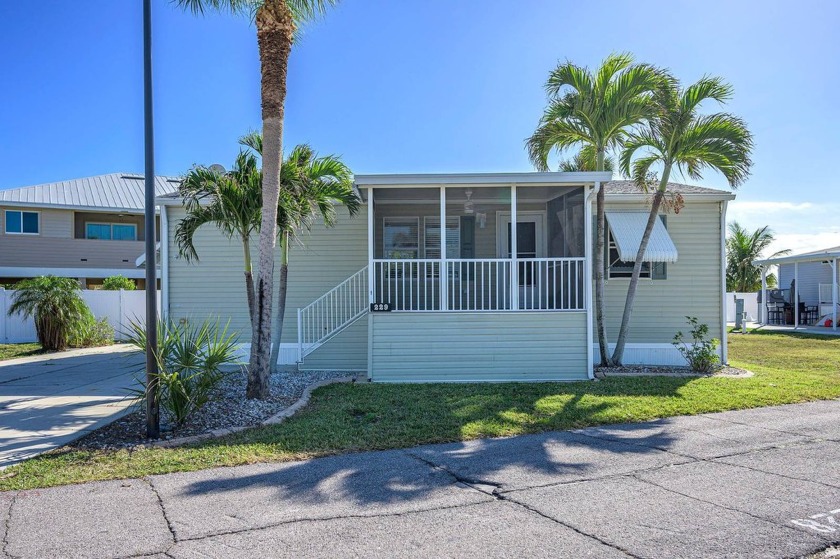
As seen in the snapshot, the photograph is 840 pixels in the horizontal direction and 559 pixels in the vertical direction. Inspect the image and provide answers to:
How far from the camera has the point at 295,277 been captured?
43.8 feet

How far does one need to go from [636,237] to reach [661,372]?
286cm

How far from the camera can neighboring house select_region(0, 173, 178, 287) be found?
24.7 metres

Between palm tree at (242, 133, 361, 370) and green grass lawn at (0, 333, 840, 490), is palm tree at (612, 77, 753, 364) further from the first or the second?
palm tree at (242, 133, 361, 370)

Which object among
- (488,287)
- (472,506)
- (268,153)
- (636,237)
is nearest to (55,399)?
(268,153)

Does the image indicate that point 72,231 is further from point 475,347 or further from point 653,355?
point 653,355

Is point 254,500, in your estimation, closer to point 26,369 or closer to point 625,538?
point 625,538

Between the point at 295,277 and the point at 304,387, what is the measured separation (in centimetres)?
367

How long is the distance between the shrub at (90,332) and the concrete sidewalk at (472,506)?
13.9m

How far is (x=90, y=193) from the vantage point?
2725 cm

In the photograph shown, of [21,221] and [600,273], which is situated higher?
[21,221]

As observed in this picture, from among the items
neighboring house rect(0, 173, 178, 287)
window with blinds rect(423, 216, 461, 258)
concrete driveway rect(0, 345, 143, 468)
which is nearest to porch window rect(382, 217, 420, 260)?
window with blinds rect(423, 216, 461, 258)

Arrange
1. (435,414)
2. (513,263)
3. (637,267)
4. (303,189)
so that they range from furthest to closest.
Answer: (637,267)
(513,263)
(303,189)
(435,414)

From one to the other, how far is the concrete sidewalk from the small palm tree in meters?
13.5

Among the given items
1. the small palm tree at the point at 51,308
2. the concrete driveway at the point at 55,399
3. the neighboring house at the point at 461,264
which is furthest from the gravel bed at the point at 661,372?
the small palm tree at the point at 51,308
